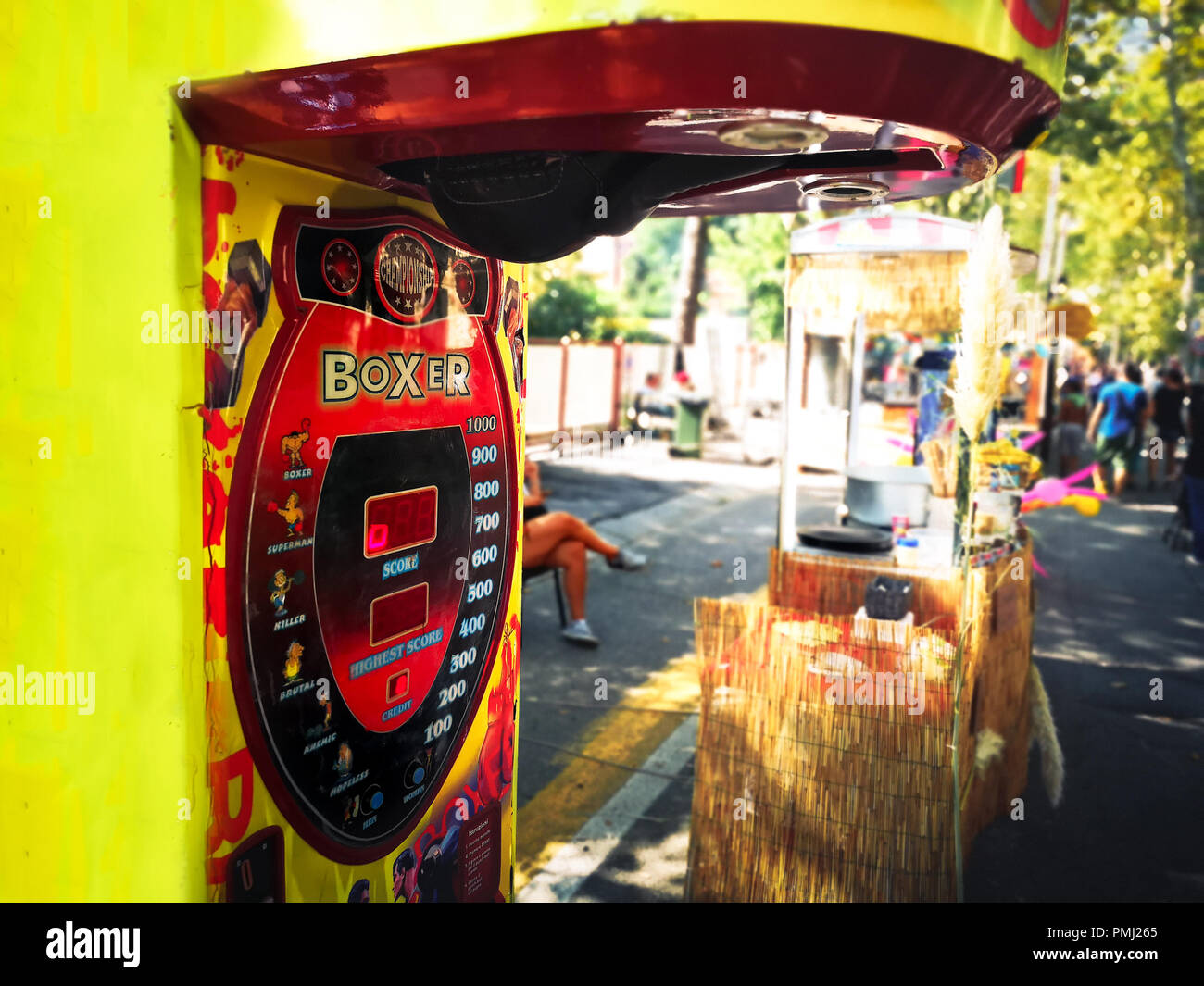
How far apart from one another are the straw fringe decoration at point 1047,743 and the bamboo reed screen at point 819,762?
147 cm

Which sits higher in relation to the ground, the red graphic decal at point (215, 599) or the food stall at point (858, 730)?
the red graphic decal at point (215, 599)

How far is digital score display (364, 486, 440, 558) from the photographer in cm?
234

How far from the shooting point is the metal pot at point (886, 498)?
557 centimetres

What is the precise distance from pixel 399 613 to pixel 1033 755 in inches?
154

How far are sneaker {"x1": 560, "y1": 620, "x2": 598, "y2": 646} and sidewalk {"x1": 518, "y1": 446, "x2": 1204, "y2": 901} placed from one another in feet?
0.28

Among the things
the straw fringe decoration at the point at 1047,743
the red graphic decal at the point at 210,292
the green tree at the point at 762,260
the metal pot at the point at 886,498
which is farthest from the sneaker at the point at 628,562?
the green tree at the point at 762,260

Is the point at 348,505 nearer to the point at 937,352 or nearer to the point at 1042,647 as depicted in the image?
the point at 1042,647

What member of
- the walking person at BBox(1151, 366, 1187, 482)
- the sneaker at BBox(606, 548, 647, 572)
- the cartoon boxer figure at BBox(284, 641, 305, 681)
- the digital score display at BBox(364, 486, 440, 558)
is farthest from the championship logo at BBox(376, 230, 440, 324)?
the walking person at BBox(1151, 366, 1187, 482)

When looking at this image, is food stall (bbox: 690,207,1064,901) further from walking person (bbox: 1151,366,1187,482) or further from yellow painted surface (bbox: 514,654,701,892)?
walking person (bbox: 1151,366,1187,482)

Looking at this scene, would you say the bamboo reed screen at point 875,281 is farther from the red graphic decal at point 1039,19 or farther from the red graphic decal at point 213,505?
the red graphic decal at point 213,505

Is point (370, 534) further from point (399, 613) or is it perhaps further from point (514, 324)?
point (514, 324)

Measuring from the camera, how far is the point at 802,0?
134 cm
